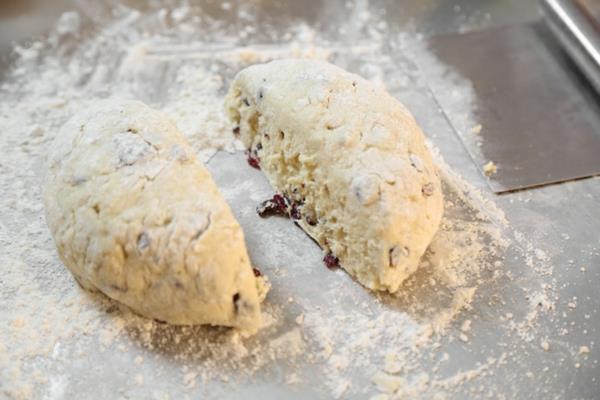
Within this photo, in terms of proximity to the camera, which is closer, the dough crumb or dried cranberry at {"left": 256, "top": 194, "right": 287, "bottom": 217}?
dried cranberry at {"left": 256, "top": 194, "right": 287, "bottom": 217}

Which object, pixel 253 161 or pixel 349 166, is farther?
pixel 253 161

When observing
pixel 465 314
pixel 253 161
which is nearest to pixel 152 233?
pixel 253 161

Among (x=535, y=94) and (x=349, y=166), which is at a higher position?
(x=349, y=166)

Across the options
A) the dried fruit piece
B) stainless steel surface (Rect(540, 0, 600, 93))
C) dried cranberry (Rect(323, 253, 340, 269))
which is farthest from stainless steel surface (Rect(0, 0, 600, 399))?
stainless steel surface (Rect(540, 0, 600, 93))

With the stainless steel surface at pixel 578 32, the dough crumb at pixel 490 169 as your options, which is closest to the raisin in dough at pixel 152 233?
the dough crumb at pixel 490 169

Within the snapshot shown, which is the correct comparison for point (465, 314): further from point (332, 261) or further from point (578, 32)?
point (578, 32)

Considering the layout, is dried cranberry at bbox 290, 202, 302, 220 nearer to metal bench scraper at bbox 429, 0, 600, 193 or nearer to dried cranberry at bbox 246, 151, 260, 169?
dried cranberry at bbox 246, 151, 260, 169
